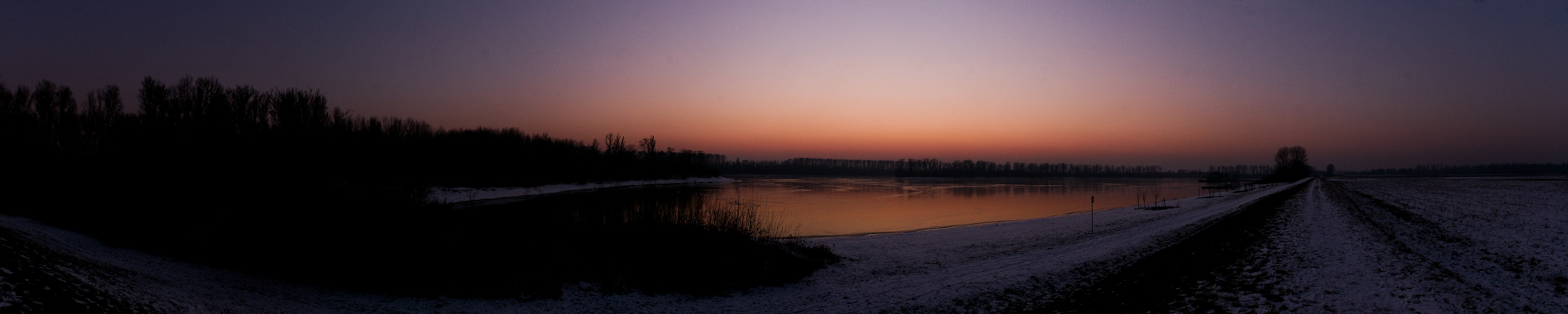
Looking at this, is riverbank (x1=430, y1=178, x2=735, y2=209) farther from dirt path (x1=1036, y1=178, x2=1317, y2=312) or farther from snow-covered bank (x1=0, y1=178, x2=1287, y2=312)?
dirt path (x1=1036, y1=178, x2=1317, y2=312)

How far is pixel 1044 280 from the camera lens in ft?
33.6

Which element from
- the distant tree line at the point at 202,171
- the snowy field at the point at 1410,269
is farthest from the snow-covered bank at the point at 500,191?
the snowy field at the point at 1410,269

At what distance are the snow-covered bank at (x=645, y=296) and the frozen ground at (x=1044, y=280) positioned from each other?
0.12 feet

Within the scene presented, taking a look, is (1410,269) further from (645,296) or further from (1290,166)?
(1290,166)

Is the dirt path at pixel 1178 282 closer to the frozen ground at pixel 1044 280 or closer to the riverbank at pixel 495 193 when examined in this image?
the frozen ground at pixel 1044 280

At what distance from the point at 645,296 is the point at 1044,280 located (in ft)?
21.9

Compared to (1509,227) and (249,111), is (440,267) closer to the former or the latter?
(1509,227)

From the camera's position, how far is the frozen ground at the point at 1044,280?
683cm

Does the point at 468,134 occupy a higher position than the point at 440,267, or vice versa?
the point at 468,134

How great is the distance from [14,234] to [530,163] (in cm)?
6367

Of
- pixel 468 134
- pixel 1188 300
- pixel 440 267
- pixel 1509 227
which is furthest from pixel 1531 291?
pixel 468 134

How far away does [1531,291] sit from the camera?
22.4ft

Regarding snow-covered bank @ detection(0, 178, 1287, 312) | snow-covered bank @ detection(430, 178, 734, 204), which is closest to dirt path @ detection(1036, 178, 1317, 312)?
snow-covered bank @ detection(0, 178, 1287, 312)

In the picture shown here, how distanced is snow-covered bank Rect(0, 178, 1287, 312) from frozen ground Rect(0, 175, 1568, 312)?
4 centimetres
